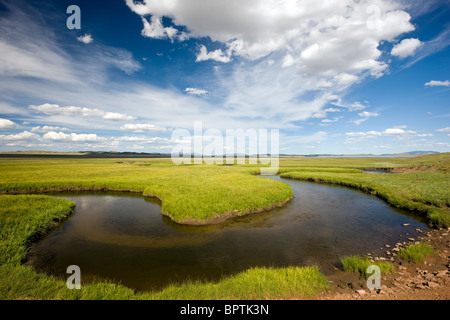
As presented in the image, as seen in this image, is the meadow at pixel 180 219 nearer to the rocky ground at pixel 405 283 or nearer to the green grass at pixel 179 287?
the green grass at pixel 179 287

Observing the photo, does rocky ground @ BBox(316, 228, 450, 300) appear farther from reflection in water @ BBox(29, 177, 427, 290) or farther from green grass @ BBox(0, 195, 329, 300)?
reflection in water @ BBox(29, 177, 427, 290)

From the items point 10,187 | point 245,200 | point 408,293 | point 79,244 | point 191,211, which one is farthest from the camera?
point 10,187

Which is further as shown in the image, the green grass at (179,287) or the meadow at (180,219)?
the meadow at (180,219)

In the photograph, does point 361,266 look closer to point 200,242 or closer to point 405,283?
point 405,283

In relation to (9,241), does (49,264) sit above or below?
below

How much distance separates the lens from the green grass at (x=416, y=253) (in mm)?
11395

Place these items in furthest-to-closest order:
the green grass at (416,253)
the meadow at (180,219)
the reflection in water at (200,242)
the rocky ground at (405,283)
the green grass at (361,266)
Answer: the reflection in water at (200,242)
the green grass at (416,253)
the green grass at (361,266)
the meadow at (180,219)
the rocky ground at (405,283)

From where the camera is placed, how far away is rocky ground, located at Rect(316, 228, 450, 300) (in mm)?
7863

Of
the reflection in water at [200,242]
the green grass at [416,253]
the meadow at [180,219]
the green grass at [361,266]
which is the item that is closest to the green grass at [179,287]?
the meadow at [180,219]

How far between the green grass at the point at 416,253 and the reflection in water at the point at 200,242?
223 centimetres

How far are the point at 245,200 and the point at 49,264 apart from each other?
742 inches
